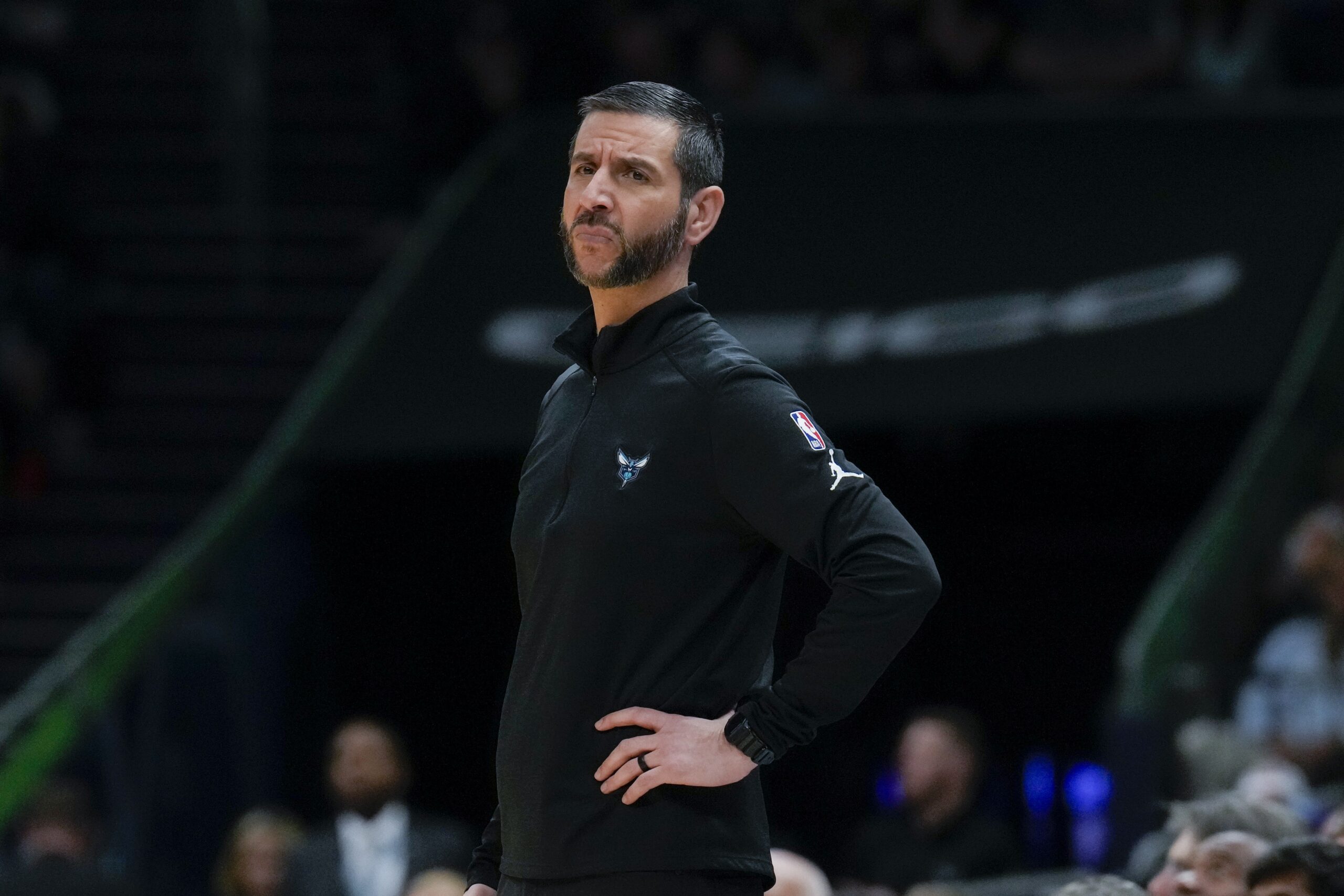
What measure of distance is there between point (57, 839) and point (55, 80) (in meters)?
4.61

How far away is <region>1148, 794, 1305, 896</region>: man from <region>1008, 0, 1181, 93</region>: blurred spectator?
4945 mm

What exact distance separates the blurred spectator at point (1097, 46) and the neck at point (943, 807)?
2915 millimetres

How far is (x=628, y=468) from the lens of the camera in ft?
8.36

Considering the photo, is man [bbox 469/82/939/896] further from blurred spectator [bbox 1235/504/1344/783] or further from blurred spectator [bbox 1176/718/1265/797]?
blurred spectator [bbox 1235/504/1344/783]

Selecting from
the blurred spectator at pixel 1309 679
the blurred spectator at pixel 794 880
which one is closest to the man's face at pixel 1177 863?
the blurred spectator at pixel 794 880

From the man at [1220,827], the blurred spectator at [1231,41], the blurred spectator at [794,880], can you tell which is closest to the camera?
the man at [1220,827]

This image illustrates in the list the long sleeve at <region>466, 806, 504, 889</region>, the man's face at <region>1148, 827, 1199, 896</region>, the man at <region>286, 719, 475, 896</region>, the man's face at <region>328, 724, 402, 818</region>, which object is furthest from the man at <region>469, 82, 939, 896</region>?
the man's face at <region>328, 724, 402, 818</region>

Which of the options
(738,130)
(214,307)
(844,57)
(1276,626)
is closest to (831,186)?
(738,130)

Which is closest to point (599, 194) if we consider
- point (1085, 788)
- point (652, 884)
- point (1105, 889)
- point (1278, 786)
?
point (652, 884)

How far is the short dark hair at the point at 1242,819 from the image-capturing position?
12.6 ft

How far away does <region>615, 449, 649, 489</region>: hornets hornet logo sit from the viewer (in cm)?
254

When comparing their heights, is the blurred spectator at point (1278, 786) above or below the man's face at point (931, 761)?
above

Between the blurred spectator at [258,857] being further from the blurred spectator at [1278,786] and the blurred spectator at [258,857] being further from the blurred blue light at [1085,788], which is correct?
the blurred spectator at [1278,786]

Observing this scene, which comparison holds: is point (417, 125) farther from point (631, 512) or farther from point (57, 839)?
point (631, 512)
